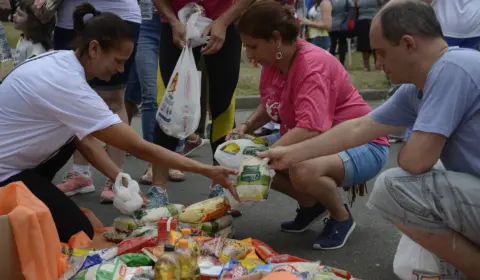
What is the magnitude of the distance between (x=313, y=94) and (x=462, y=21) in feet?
5.51

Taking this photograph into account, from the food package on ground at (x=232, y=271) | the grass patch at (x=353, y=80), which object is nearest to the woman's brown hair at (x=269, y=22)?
the food package on ground at (x=232, y=271)

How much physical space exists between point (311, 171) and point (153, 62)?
5.89 ft

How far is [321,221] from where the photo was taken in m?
3.84

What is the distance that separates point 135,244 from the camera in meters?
2.98

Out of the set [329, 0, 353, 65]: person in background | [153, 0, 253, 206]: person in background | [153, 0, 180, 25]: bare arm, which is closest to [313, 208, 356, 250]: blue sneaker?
[153, 0, 253, 206]: person in background

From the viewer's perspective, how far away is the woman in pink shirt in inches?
129

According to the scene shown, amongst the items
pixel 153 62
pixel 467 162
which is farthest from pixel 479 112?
pixel 153 62

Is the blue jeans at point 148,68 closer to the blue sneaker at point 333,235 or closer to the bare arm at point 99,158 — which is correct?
the bare arm at point 99,158

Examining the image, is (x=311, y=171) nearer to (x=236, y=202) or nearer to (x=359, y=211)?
(x=236, y=202)

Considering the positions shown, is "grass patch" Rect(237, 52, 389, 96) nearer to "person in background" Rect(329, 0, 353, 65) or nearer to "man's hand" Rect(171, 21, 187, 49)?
"person in background" Rect(329, 0, 353, 65)

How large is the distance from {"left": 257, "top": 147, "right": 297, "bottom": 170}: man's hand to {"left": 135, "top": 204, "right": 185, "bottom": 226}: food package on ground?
585mm

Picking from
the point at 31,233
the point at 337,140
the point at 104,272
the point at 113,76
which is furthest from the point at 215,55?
the point at 31,233

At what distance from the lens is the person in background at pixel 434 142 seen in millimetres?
2406

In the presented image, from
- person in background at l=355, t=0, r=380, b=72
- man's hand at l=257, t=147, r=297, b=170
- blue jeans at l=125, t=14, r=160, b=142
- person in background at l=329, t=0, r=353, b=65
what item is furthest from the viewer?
person in background at l=329, t=0, r=353, b=65
